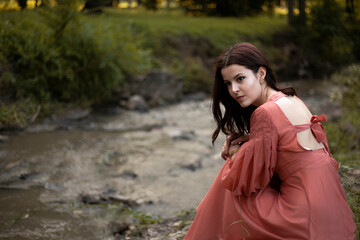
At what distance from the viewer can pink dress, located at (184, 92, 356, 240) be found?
2322 mm

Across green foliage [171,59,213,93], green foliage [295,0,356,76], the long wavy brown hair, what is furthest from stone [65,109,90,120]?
green foliage [295,0,356,76]

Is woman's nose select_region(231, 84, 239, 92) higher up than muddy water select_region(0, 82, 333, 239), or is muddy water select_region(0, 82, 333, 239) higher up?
woman's nose select_region(231, 84, 239, 92)

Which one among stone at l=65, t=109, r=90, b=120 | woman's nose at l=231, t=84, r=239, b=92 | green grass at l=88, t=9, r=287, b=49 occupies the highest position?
green grass at l=88, t=9, r=287, b=49

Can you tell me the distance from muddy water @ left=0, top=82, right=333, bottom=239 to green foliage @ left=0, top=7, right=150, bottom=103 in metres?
0.81

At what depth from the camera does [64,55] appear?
27.5ft

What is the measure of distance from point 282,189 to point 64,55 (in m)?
6.87

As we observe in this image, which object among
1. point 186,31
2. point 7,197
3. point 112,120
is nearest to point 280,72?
point 186,31

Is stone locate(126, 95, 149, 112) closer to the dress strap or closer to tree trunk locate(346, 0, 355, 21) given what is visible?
the dress strap

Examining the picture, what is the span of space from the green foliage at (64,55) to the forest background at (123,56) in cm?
2

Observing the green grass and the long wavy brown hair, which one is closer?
the long wavy brown hair

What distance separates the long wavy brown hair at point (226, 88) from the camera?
2.71 metres

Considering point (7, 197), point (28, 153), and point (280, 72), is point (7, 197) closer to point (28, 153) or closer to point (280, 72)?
point (28, 153)

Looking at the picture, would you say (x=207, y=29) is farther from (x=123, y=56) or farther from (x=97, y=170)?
(x=97, y=170)

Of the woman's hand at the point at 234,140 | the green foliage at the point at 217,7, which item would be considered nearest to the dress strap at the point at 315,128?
the woman's hand at the point at 234,140
